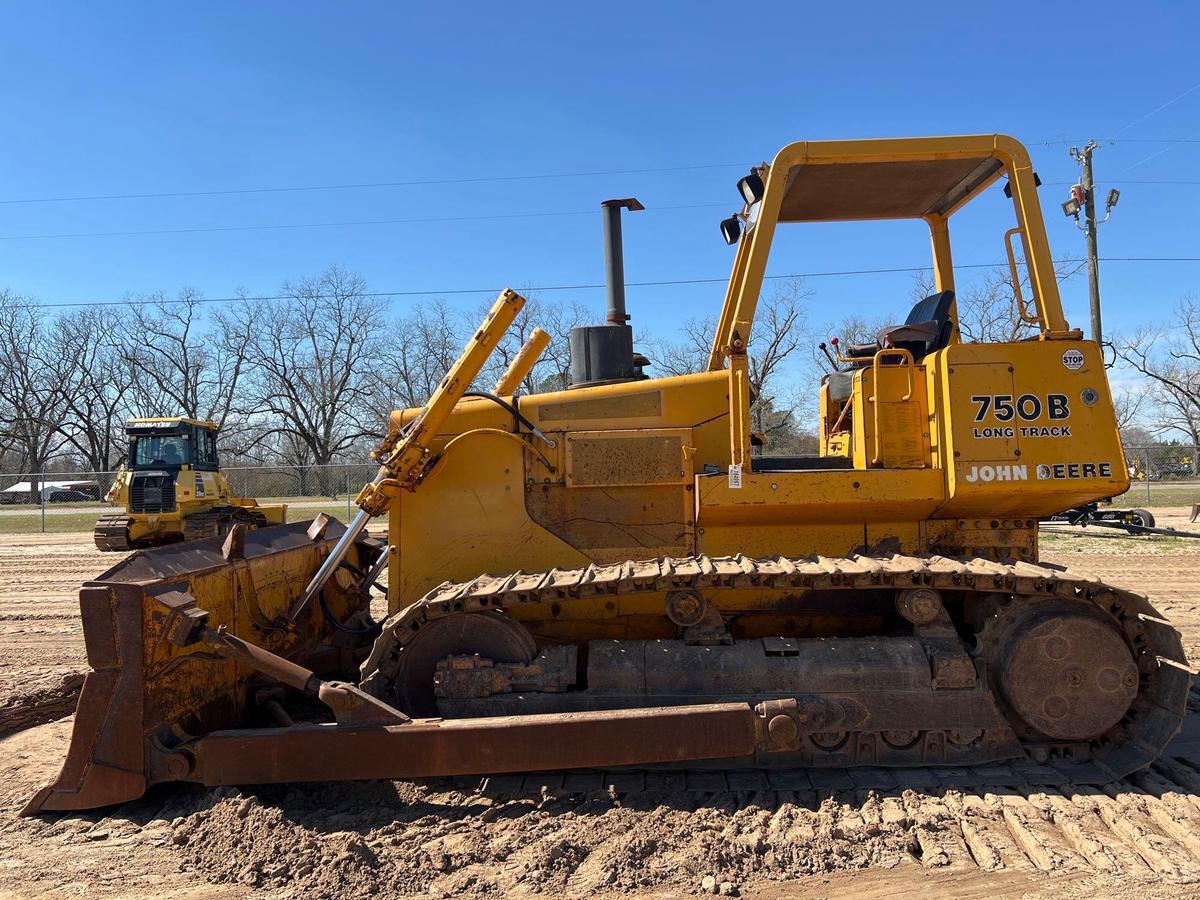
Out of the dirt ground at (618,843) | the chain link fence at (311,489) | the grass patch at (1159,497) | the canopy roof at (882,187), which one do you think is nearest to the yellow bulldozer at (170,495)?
the chain link fence at (311,489)

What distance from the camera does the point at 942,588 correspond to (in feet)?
14.3

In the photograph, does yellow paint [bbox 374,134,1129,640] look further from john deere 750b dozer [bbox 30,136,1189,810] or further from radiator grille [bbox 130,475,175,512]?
radiator grille [bbox 130,475,175,512]

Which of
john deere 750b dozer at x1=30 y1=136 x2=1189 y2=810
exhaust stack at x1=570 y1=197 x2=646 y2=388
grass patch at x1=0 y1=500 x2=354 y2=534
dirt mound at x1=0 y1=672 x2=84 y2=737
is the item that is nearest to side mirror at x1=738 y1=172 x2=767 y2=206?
john deere 750b dozer at x1=30 y1=136 x2=1189 y2=810

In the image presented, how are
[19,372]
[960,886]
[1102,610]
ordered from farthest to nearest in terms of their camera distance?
[19,372] < [1102,610] < [960,886]

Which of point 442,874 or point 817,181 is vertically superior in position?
point 817,181

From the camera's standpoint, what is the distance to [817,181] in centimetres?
517

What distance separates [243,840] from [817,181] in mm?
4822

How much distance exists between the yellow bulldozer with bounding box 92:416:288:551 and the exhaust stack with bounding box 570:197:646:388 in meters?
13.9

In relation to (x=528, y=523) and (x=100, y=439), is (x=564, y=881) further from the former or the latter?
(x=100, y=439)

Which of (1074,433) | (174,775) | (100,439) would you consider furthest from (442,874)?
(100,439)

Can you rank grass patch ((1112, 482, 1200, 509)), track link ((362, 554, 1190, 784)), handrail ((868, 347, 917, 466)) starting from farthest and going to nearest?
grass patch ((1112, 482, 1200, 509))
handrail ((868, 347, 917, 466))
track link ((362, 554, 1190, 784))

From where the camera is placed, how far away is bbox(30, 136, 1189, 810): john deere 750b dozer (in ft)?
13.1

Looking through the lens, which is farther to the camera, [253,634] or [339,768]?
[253,634]

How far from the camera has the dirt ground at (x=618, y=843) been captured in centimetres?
342
